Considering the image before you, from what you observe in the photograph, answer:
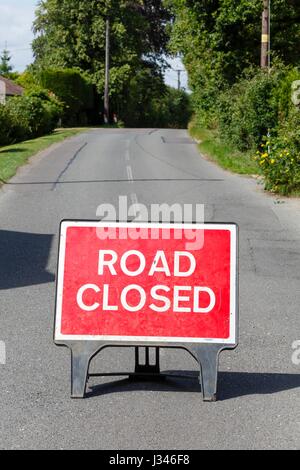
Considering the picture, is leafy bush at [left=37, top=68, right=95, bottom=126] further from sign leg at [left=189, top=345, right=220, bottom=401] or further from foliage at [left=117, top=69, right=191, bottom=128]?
sign leg at [left=189, top=345, right=220, bottom=401]

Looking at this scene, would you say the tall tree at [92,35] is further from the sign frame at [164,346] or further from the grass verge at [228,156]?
the sign frame at [164,346]

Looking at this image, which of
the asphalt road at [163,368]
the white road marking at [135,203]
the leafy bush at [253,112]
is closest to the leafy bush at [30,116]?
the leafy bush at [253,112]

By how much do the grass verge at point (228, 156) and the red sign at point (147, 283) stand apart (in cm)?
1909

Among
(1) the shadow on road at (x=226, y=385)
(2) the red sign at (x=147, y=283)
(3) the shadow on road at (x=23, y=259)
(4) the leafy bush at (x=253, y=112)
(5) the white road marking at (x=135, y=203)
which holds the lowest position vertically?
(3) the shadow on road at (x=23, y=259)

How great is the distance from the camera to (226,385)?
6680 mm

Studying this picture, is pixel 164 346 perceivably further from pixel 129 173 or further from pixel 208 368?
pixel 129 173

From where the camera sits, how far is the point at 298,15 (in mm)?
37188

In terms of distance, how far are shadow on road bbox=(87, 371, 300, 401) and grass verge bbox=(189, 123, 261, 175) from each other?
61.5ft

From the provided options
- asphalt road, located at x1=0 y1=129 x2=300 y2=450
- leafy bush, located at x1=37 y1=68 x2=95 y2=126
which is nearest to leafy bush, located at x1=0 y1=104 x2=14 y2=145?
asphalt road, located at x1=0 y1=129 x2=300 y2=450

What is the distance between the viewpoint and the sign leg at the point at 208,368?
246 inches

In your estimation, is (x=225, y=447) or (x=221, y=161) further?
(x=221, y=161)

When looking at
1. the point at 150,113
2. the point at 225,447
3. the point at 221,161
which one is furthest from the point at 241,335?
the point at 150,113
